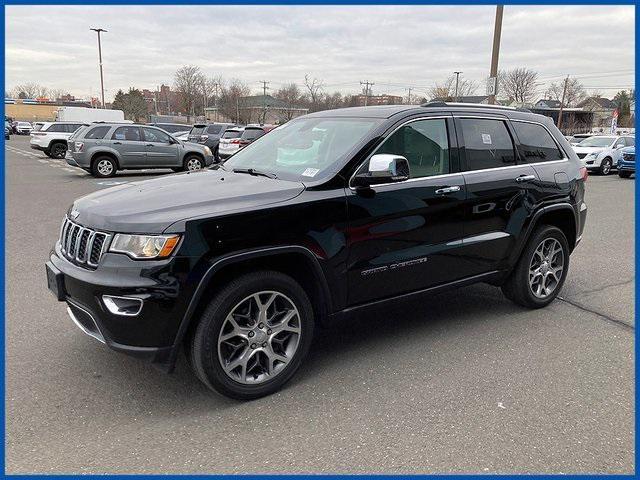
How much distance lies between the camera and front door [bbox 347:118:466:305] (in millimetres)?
3619

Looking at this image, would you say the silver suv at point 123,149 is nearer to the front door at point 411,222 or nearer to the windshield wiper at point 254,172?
the windshield wiper at point 254,172

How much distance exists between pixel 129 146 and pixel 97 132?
3.46 feet

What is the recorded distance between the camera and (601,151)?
20.8 m

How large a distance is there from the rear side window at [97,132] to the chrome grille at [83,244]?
1465 centimetres

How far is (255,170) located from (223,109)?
7220 centimetres

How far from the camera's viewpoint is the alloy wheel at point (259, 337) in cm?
321

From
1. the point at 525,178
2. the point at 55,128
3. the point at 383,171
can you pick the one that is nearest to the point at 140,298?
the point at 383,171

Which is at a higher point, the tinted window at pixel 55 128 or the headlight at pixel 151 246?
the tinted window at pixel 55 128

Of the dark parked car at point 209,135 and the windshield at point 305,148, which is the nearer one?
the windshield at point 305,148

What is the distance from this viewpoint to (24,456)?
9.03 ft

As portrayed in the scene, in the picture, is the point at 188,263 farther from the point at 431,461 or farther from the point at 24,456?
the point at 431,461

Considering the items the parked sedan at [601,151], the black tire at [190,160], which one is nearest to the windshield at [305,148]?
the black tire at [190,160]

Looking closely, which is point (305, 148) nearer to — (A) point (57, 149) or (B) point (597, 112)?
(A) point (57, 149)

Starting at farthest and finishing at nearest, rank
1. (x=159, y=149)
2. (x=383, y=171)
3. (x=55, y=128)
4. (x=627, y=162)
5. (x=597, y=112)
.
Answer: (x=597, y=112)
(x=55, y=128)
(x=627, y=162)
(x=159, y=149)
(x=383, y=171)
